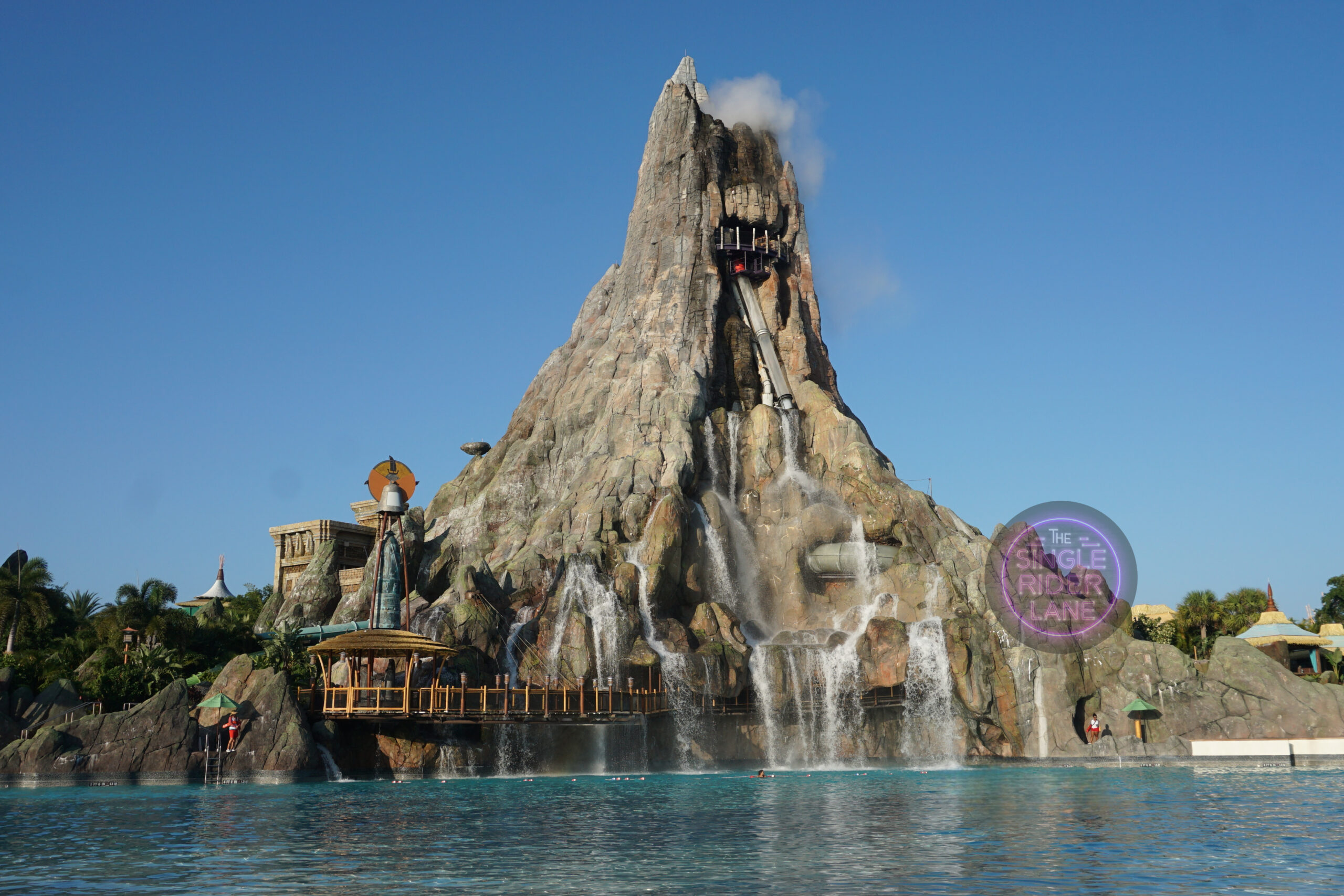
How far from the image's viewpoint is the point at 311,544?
96.1m

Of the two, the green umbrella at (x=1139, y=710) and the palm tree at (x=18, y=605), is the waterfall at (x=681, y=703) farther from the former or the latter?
the palm tree at (x=18, y=605)

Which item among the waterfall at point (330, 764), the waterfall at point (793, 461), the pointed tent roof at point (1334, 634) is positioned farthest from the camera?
the pointed tent roof at point (1334, 634)

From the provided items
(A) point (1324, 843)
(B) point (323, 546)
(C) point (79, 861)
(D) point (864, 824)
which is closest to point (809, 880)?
(D) point (864, 824)

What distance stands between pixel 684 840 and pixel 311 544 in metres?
78.5

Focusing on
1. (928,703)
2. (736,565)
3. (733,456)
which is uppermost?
(733,456)

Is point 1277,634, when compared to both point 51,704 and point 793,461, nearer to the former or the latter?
point 793,461

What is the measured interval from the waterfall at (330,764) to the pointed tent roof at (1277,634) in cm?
5632

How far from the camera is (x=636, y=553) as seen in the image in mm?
64312

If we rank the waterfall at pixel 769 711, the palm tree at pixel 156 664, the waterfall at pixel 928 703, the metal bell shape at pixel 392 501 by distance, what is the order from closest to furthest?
the palm tree at pixel 156 664 → the metal bell shape at pixel 392 501 → the waterfall at pixel 769 711 → the waterfall at pixel 928 703

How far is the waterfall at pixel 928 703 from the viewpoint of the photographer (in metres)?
58.5

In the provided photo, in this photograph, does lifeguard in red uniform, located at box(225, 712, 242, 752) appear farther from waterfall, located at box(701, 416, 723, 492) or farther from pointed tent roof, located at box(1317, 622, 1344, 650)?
pointed tent roof, located at box(1317, 622, 1344, 650)

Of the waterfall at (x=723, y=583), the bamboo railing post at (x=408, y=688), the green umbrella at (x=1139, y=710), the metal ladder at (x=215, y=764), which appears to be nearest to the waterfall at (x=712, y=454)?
the waterfall at (x=723, y=583)

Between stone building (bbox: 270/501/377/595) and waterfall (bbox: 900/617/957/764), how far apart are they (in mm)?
52131

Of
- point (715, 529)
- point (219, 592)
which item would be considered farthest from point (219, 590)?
point (715, 529)
